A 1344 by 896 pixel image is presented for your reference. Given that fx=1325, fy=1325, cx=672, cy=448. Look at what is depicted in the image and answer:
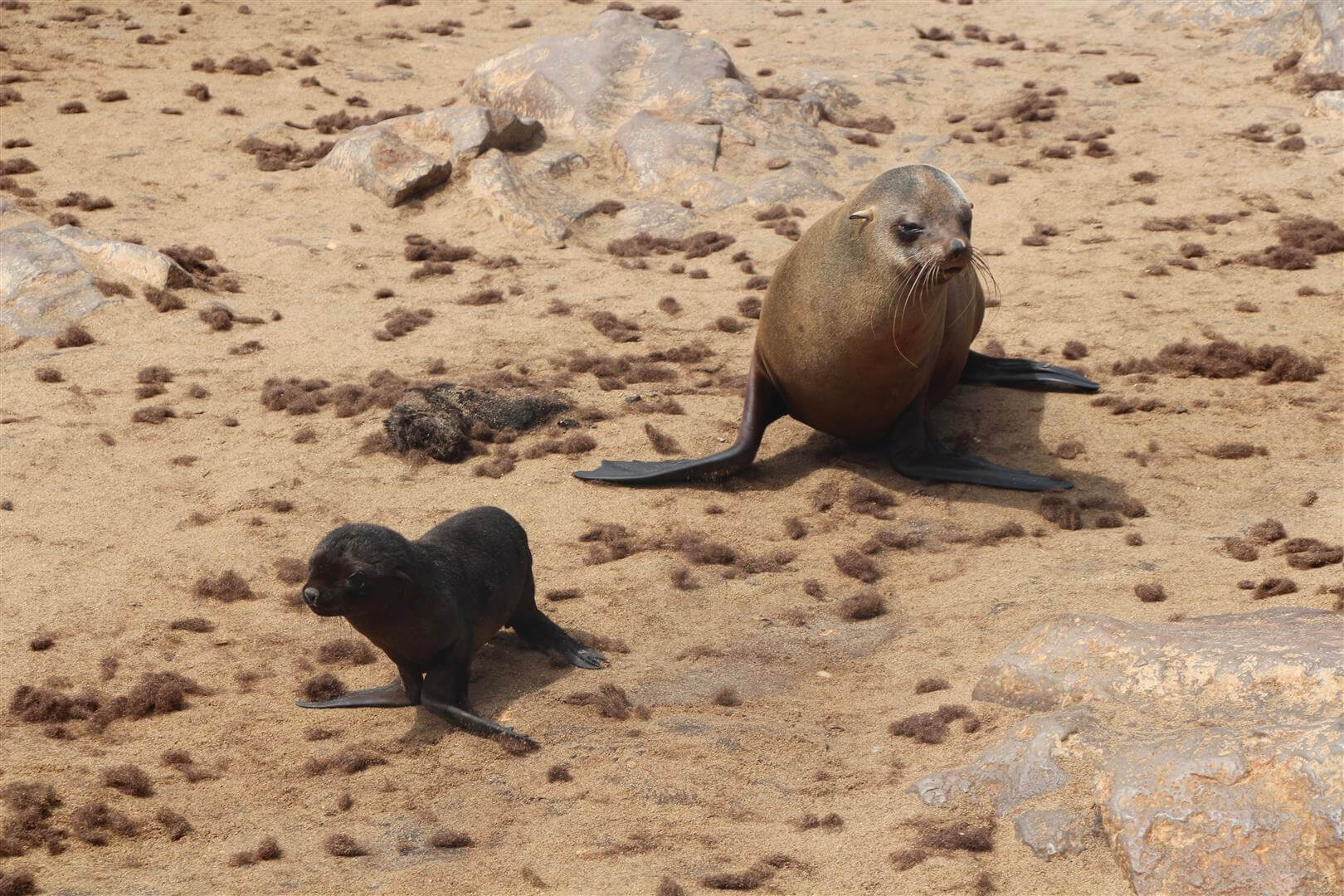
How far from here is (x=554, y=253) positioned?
9.71m

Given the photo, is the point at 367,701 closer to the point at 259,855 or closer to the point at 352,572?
the point at 352,572

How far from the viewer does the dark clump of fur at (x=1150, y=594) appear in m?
4.88

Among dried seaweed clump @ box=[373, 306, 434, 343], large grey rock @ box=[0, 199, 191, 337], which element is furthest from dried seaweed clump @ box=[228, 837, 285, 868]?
large grey rock @ box=[0, 199, 191, 337]

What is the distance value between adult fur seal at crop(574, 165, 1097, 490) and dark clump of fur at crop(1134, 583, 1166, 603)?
1490 millimetres

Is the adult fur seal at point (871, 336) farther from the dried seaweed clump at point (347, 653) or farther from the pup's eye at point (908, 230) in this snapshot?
the dried seaweed clump at point (347, 653)

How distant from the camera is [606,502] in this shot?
6.27 metres

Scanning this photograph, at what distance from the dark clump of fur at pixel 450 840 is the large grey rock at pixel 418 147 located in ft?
24.3

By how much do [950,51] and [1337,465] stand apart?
8.66 m

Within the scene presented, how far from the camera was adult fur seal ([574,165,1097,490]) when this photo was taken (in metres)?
6.16

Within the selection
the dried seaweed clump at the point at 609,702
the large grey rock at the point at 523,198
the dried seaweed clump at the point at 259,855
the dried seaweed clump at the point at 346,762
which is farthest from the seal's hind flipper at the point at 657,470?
the large grey rock at the point at 523,198

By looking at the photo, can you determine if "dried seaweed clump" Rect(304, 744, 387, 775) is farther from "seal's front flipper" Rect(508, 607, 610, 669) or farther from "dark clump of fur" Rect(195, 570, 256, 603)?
"dark clump of fur" Rect(195, 570, 256, 603)

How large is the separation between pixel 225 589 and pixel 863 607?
2.52 metres

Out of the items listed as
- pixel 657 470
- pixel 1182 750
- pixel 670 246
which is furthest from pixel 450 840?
pixel 670 246

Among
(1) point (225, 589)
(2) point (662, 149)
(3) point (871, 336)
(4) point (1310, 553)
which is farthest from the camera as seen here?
(2) point (662, 149)
